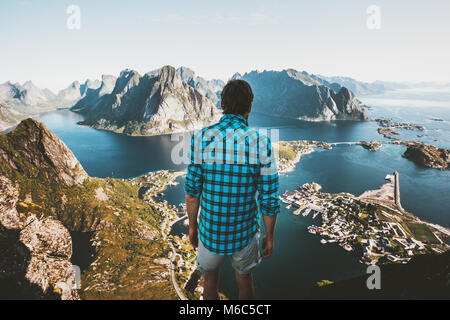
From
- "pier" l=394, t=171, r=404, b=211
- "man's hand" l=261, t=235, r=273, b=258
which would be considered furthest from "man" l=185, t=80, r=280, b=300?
A: "pier" l=394, t=171, r=404, b=211

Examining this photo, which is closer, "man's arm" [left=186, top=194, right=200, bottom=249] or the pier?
"man's arm" [left=186, top=194, right=200, bottom=249]

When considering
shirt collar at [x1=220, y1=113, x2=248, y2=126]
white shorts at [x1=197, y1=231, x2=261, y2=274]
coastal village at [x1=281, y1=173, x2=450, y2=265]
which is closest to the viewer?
shirt collar at [x1=220, y1=113, x2=248, y2=126]

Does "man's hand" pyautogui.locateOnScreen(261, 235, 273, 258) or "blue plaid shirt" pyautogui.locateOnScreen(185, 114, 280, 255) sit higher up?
"blue plaid shirt" pyautogui.locateOnScreen(185, 114, 280, 255)

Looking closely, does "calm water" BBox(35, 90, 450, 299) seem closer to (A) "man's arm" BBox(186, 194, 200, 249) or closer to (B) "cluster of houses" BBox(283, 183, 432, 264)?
(B) "cluster of houses" BBox(283, 183, 432, 264)

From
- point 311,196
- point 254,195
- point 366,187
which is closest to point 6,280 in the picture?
point 254,195

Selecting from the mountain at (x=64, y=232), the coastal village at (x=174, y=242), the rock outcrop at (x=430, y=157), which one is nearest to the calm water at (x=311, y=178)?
the coastal village at (x=174, y=242)

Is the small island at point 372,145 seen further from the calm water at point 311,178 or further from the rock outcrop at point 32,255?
the rock outcrop at point 32,255
